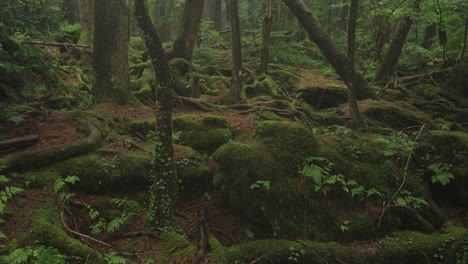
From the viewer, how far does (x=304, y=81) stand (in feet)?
46.1

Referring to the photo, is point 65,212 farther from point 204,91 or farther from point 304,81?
point 304,81

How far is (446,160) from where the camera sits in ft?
26.5

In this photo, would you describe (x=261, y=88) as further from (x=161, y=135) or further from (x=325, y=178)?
(x=161, y=135)

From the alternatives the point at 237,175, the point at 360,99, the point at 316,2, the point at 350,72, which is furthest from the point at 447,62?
the point at 316,2

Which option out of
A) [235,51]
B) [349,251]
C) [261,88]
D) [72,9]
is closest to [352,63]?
[235,51]

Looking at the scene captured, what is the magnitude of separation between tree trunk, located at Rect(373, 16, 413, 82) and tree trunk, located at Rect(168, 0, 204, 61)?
7.04m

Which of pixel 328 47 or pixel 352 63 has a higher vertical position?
pixel 328 47

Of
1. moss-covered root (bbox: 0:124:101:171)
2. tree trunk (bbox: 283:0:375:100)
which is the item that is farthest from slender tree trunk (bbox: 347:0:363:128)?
moss-covered root (bbox: 0:124:101:171)

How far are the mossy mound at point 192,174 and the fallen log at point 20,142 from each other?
278 centimetres

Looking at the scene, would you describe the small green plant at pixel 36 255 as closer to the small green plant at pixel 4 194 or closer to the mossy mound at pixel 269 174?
the small green plant at pixel 4 194

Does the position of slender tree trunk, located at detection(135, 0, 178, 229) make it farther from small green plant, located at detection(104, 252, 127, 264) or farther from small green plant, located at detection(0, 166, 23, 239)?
small green plant, located at detection(0, 166, 23, 239)

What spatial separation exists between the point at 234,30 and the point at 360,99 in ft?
14.2

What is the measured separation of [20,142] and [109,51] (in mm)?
4010

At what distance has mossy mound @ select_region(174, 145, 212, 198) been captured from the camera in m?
7.65
